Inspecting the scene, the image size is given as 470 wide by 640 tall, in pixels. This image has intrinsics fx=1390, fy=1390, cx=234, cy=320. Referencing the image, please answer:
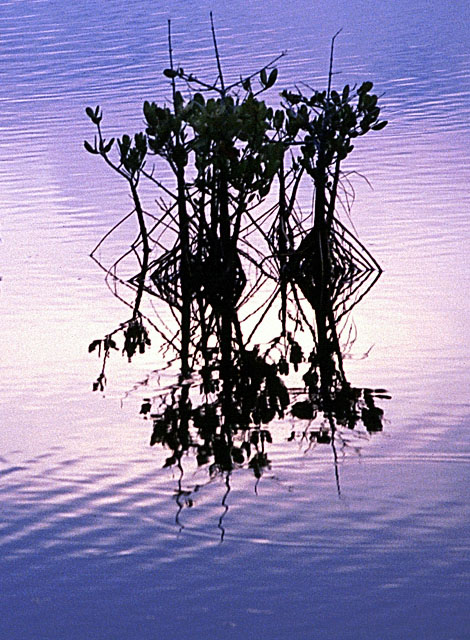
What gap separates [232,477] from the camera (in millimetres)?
6352

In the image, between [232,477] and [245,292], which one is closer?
[232,477]

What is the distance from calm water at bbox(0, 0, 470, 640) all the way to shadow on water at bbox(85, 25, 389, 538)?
17cm

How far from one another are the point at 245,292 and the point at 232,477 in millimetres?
3893

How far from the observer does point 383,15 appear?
34.5m

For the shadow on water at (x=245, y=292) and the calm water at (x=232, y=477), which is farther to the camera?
the shadow on water at (x=245, y=292)

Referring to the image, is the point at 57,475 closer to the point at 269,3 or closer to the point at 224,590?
the point at 224,590

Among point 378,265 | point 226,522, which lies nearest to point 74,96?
point 378,265

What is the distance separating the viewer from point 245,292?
33.2 feet

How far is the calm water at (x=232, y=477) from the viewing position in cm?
501

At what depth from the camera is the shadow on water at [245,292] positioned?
7.19 m

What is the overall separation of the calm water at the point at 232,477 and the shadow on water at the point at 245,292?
17 cm

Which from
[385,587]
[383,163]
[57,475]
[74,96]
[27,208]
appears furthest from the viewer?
[74,96]

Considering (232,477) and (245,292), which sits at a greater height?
(245,292)

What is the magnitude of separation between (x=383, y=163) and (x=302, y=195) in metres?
1.94
